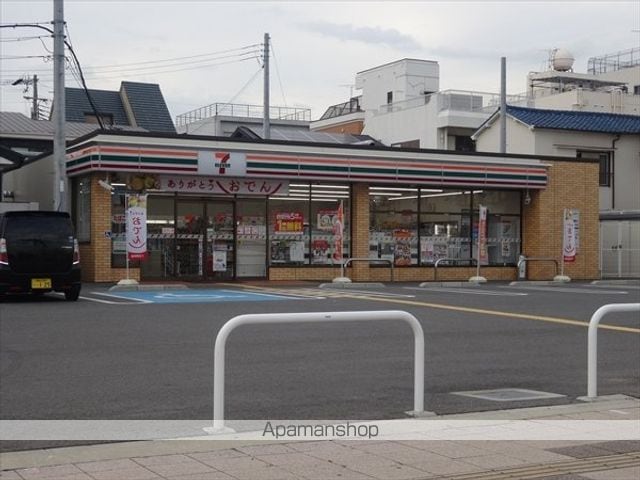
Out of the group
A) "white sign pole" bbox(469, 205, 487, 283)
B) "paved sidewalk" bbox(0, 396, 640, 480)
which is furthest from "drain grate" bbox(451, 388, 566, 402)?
"white sign pole" bbox(469, 205, 487, 283)

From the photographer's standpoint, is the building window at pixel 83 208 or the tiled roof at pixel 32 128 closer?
the building window at pixel 83 208

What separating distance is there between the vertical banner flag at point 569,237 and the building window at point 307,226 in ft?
26.4

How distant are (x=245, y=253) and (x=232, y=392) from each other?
19305mm

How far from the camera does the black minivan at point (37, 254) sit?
60.6ft

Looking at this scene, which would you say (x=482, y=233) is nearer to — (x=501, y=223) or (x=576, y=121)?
(x=501, y=223)

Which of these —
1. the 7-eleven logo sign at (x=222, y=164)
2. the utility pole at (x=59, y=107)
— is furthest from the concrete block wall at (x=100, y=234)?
the 7-eleven logo sign at (x=222, y=164)

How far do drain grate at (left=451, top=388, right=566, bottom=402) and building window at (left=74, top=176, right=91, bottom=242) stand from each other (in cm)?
1899

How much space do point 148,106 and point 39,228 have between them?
3421cm

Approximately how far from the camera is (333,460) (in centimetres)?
612

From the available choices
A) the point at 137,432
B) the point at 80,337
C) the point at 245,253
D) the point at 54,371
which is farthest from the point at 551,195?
the point at 137,432

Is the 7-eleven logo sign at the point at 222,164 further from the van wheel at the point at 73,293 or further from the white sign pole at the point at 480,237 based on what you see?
the white sign pole at the point at 480,237

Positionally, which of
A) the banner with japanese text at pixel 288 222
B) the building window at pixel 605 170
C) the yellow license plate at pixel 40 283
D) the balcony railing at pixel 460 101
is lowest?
the yellow license plate at pixel 40 283

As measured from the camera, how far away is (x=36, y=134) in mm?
44094

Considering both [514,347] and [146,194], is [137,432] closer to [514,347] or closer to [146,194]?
[514,347]
